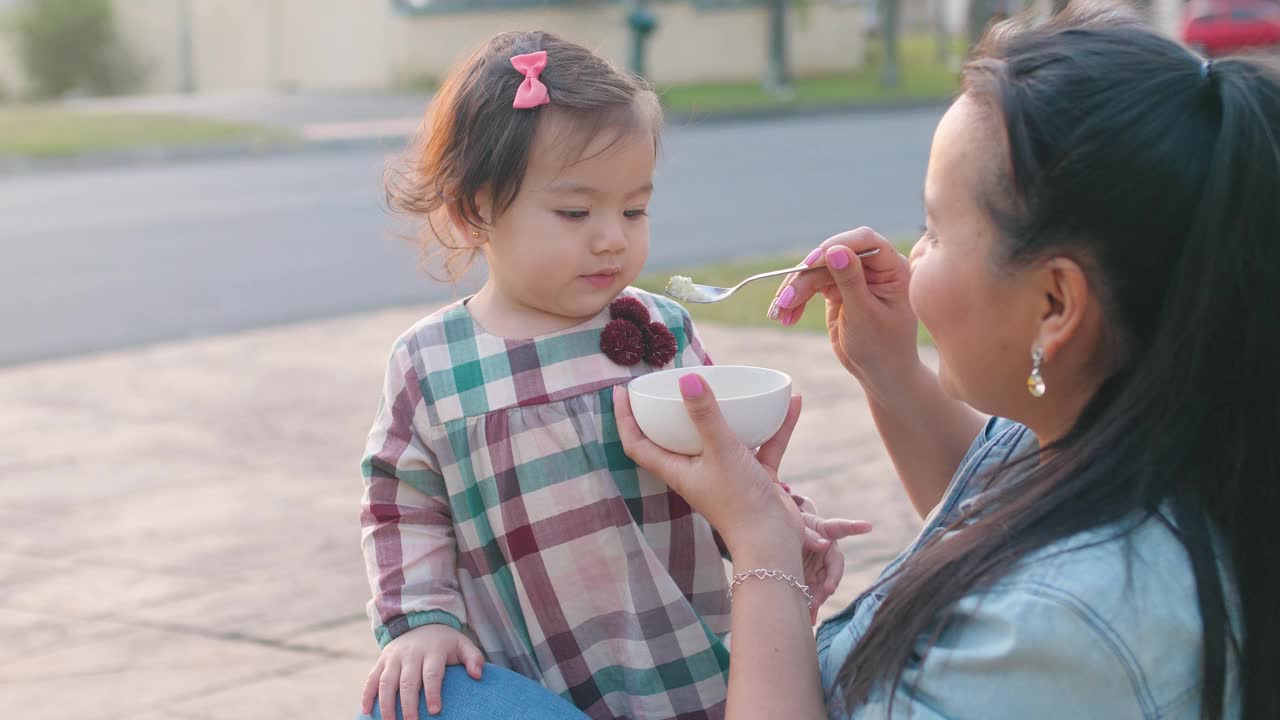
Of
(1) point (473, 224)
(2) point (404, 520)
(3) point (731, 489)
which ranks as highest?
(1) point (473, 224)

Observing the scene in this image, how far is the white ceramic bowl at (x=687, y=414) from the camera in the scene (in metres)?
1.63

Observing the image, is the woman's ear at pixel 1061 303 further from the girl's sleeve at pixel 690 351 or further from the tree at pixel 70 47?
the tree at pixel 70 47

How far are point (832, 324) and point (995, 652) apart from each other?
0.79 meters

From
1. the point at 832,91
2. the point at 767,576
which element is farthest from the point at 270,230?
the point at 832,91

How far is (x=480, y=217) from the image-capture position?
1923 mm

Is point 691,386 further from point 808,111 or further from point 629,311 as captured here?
point 808,111

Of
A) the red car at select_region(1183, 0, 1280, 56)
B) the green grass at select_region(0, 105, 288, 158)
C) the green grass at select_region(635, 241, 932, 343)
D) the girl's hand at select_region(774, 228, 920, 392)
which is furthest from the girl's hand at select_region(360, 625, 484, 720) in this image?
the red car at select_region(1183, 0, 1280, 56)

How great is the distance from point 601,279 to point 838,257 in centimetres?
31

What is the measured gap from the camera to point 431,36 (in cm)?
2319

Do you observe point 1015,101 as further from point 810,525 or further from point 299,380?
point 299,380

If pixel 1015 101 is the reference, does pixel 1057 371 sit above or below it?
below

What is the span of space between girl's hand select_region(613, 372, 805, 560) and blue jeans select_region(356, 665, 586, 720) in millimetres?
295

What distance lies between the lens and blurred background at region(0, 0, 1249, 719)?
3055 mm

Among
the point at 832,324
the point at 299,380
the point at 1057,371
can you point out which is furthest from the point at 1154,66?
the point at 299,380
